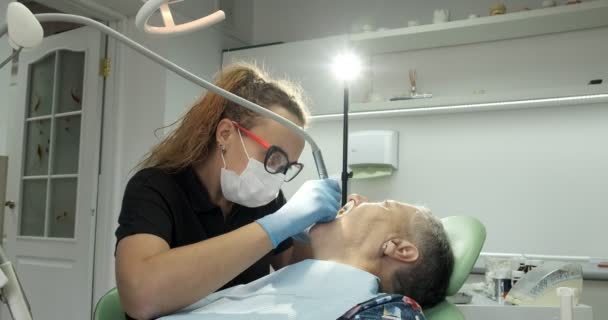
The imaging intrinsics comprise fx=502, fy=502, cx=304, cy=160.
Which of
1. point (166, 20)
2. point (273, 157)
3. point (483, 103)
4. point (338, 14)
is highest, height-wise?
A: point (338, 14)

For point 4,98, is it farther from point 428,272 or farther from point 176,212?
point 428,272

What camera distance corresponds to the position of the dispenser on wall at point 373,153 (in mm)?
2842

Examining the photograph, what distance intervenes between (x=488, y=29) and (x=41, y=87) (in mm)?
2697

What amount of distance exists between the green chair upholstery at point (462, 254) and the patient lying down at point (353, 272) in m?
0.02

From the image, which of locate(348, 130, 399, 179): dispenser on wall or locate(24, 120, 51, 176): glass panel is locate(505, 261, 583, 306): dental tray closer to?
locate(348, 130, 399, 179): dispenser on wall

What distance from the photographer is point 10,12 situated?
68 centimetres

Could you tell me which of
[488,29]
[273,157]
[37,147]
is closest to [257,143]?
[273,157]

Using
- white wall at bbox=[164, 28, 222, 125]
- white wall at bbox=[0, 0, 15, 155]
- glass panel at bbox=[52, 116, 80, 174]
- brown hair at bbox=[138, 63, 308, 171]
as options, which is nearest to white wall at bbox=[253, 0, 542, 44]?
white wall at bbox=[164, 28, 222, 125]

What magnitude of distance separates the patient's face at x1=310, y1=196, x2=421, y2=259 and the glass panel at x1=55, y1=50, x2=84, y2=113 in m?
2.37

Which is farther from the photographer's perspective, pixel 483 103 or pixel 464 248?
pixel 483 103

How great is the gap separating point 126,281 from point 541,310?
1055 mm

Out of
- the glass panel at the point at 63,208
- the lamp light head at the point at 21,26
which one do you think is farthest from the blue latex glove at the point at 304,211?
the glass panel at the point at 63,208

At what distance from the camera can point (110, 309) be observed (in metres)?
1.16

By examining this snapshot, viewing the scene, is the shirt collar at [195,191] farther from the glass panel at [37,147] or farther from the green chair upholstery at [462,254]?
the glass panel at [37,147]
